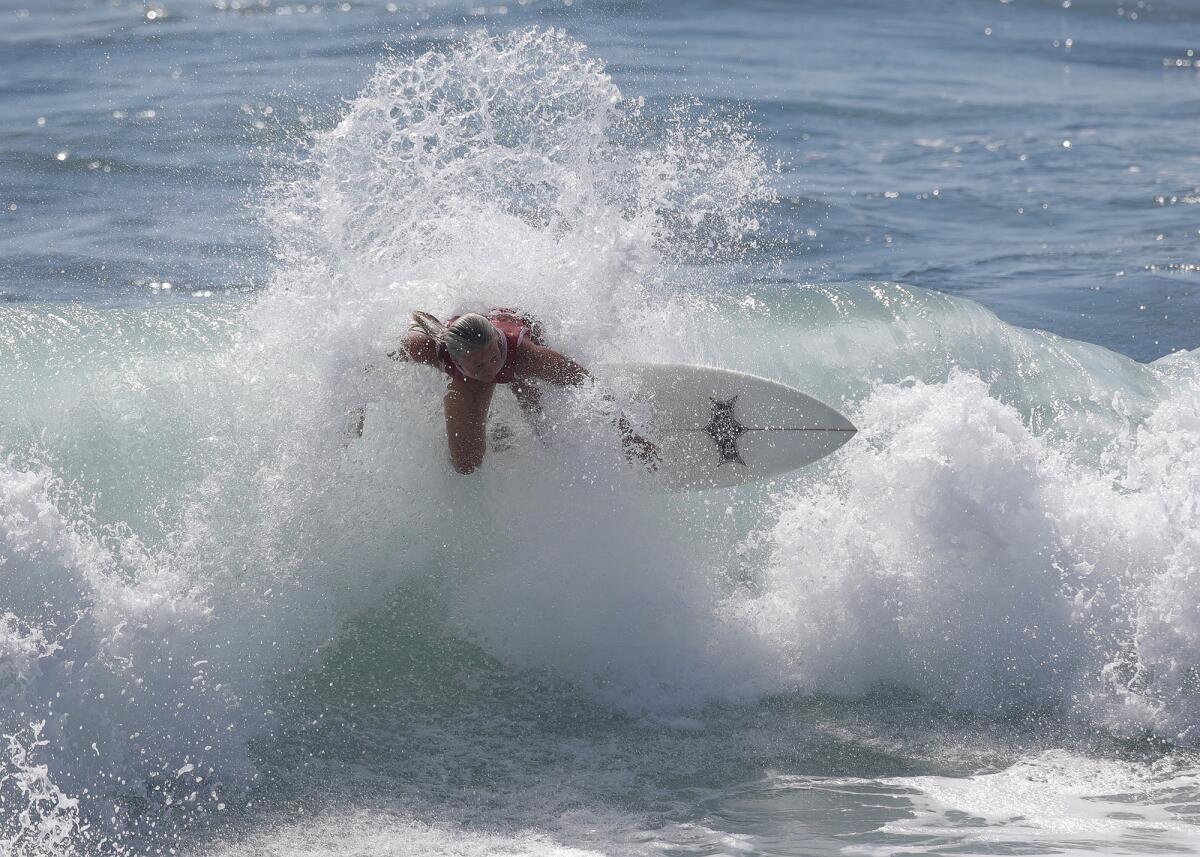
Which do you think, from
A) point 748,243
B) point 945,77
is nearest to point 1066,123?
point 945,77

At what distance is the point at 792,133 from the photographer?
551 inches

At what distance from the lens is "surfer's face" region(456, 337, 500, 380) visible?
499 centimetres

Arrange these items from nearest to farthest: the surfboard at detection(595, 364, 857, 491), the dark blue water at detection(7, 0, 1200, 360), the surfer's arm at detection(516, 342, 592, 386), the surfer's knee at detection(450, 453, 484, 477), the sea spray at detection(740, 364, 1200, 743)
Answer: the surfer's arm at detection(516, 342, 592, 386), the sea spray at detection(740, 364, 1200, 743), the surfer's knee at detection(450, 453, 484, 477), the surfboard at detection(595, 364, 857, 491), the dark blue water at detection(7, 0, 1200, 360)

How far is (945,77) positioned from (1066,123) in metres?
2.53

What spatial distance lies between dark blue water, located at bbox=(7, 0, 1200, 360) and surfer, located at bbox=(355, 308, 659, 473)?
3646 millimetres

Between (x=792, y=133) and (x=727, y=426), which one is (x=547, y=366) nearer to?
(x=727, y=426)

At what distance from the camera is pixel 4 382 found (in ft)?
19.9

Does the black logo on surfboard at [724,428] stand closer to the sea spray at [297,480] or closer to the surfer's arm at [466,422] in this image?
the sea spray at [297,480]

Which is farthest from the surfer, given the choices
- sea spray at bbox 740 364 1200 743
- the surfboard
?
sea spray at bbox 740 364 1200 743

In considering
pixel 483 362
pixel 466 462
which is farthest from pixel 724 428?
pixel 483 362

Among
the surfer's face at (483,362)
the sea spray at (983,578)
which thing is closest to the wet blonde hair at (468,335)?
the surfer's face at (483,362)

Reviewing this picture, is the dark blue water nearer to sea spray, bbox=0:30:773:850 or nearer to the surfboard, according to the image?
sea spray, bbox=0:30:773:850

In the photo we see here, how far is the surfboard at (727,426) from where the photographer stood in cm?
575

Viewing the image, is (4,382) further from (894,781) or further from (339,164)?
(894,781)
